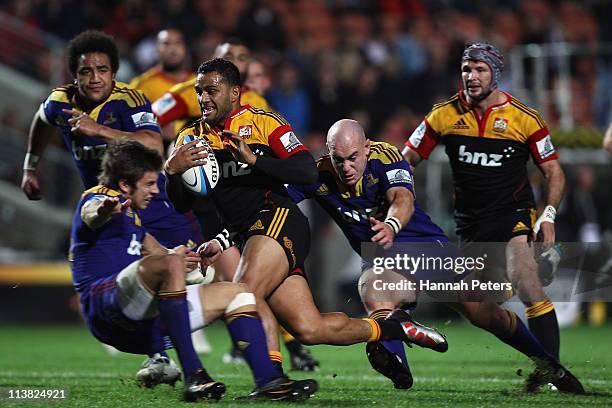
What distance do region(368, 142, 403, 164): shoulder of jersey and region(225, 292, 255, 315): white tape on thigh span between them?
149 centimetres

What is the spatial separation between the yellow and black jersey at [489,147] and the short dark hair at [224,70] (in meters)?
1.78

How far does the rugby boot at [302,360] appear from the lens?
841 cm

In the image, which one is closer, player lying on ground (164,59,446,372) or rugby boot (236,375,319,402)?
rugby boot (236,375,319,402)

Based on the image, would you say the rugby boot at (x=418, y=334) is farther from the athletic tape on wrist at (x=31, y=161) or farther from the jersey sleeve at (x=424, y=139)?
the athletic tape on wrist at (x=31, y=161)

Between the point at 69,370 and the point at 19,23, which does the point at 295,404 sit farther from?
the point at 19,23

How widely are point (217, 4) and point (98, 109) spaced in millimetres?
9275

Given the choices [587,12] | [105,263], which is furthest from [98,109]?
[587,12]

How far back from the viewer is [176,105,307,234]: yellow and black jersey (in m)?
6.41

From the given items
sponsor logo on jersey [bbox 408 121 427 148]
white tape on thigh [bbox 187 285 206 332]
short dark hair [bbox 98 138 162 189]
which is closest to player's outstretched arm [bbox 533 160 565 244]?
sponsor logo on jersey [bbox 408 121 427 148]

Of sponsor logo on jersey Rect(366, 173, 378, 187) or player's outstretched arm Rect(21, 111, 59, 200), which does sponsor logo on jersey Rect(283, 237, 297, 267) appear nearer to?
sponsor logo on jersey Rect(366, 173, 378, 187)

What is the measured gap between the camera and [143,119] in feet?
25.4

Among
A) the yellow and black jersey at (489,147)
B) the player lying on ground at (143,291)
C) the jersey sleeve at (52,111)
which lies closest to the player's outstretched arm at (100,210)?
the player lying on ground at (143,291)

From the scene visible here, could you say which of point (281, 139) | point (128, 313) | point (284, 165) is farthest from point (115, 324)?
point (281, 139)

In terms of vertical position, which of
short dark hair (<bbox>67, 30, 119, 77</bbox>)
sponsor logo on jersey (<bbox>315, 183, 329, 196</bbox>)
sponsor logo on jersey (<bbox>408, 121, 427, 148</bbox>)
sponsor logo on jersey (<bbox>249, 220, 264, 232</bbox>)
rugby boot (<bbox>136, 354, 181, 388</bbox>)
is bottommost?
rugby boot (<bbox>136, 354, 181, 388</bbox>)
